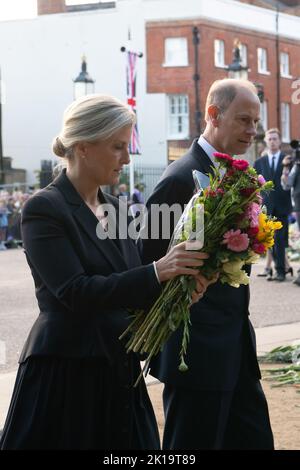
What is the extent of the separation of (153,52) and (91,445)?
3943 cm

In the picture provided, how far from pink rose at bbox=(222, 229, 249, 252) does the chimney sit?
4351 cm

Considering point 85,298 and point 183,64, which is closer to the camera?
point 85,298

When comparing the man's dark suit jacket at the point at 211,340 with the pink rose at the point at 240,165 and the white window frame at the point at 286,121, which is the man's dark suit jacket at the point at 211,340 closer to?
the pink rose at the point at 240,165

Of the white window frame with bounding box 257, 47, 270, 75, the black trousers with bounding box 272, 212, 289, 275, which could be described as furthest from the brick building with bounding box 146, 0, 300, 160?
the black trousers with bounding box 272, 212, 289, 275

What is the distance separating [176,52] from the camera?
41.6 m

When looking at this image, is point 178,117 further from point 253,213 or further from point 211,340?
point 253,213

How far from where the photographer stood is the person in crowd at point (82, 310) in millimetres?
3248

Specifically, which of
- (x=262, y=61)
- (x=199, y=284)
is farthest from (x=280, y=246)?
(x=262, y=61)

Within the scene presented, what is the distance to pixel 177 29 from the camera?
41344 mm

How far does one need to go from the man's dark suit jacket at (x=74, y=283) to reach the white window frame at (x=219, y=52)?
39.6 meters

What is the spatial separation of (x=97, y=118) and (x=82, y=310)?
0.66 m

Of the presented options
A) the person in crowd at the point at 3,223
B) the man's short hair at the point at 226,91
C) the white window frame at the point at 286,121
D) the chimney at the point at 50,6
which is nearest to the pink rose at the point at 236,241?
the man's short hair at the point at 226,91
